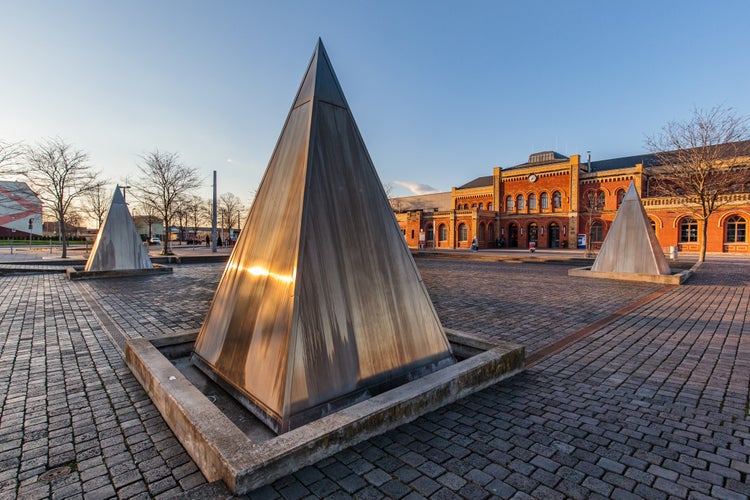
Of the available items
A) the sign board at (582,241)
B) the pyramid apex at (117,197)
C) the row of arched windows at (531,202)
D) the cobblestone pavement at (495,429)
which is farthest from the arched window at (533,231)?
the pyramid apex at (117,197)

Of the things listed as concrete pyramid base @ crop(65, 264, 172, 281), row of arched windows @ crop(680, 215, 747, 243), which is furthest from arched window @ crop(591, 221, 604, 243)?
concrete pyramid base @ crop(65, 264, 172, 281)

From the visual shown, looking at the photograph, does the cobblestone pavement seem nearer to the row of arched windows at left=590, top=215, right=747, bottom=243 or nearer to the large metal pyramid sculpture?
the large metal pyramid sculpture

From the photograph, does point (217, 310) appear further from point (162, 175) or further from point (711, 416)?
point (162, 175)

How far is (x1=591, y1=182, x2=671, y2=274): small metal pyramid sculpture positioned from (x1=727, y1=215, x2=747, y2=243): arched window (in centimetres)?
3098

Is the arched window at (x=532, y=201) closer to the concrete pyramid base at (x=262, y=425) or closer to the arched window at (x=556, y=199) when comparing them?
the arched window at (x=556, y=199)

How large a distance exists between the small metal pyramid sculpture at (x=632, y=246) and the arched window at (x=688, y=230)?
30.9 meters

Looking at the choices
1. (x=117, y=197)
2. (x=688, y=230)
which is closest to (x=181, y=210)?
(x=117, y=197)

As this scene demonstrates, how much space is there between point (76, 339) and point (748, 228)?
50.0 meters

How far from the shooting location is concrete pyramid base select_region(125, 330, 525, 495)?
251cm

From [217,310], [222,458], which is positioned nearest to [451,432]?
[222,458]

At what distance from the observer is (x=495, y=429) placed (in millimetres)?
3406

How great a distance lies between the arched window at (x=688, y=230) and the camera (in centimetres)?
3734

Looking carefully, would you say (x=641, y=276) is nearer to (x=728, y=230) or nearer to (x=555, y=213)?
(x=728, y=230)

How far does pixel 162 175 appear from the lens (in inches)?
1131
